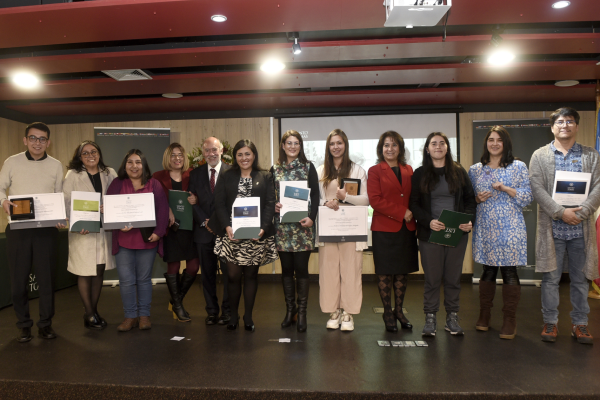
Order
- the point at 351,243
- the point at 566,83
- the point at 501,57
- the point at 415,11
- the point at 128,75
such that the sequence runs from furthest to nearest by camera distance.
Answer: the point at 566,83, the point at 128,75, the point at 501,57, the point at 351,243, the point at 415,11

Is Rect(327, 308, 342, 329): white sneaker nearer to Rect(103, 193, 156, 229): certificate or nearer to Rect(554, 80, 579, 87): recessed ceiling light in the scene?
Rect(103, 193, 156, 229): certificate

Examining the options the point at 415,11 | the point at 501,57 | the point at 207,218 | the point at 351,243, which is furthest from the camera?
the point at 501,57

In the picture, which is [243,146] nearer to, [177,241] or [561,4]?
[177,241]

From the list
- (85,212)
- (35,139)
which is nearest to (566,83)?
(85,212)

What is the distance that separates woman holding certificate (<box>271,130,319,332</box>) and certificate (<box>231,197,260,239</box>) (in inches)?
8.2

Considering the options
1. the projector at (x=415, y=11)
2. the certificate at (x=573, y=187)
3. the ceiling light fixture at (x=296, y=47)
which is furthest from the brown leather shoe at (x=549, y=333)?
the ceiling light fixture at (x=296, y=47)

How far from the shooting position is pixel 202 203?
3621 millimetres

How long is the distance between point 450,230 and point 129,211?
8.51 ft

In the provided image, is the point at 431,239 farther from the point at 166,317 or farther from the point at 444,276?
the point at 166,317

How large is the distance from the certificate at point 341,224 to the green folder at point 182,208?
1215 millimetres

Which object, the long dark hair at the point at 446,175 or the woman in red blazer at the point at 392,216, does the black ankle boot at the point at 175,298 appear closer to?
the woman in red blazer at the point at 392,216

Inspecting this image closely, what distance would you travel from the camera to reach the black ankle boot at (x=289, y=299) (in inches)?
133

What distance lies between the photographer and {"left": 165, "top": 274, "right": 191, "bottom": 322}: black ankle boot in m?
3.72

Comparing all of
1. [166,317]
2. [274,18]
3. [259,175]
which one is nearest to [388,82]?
[274,18]
